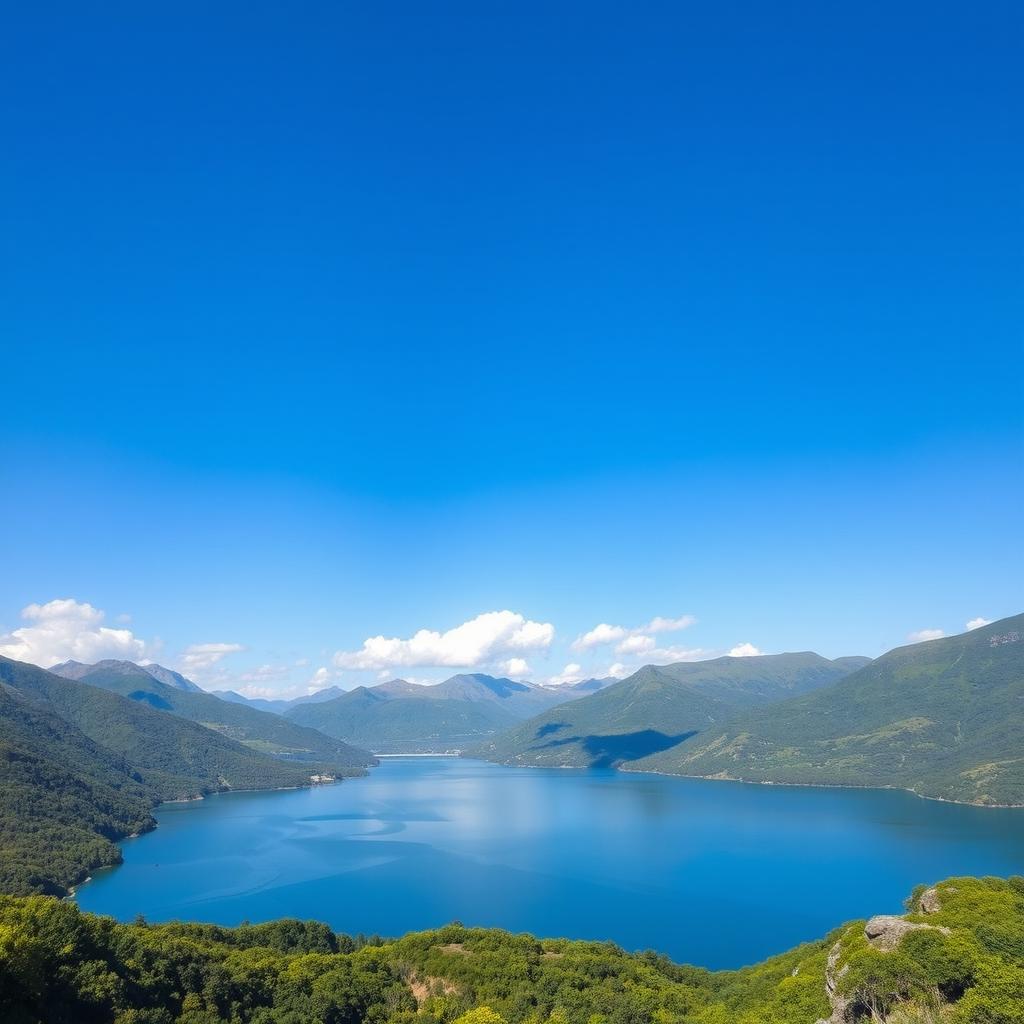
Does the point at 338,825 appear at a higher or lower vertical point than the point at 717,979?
lower

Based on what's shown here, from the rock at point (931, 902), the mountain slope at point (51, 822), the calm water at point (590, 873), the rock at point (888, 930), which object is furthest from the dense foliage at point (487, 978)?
the mountain slope at point (51, 822)

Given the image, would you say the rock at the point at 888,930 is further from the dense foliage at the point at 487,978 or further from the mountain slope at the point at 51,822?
the mountain slope at the point at 51,822

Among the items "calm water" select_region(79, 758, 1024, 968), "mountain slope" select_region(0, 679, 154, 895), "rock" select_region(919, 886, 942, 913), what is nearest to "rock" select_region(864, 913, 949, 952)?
"rock" select_region(919, 886, 942, 913)

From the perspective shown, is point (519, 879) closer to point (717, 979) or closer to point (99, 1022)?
point (717, 979)

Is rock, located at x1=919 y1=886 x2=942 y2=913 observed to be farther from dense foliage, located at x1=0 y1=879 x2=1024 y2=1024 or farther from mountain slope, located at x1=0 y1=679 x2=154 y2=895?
A: mountain slope, located at x1=0 y1=679 x2=154 y2=895

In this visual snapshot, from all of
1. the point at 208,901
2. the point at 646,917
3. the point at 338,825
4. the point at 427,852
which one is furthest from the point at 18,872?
the point at 646,917

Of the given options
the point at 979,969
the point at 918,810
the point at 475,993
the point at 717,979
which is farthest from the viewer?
the point at 918,810
